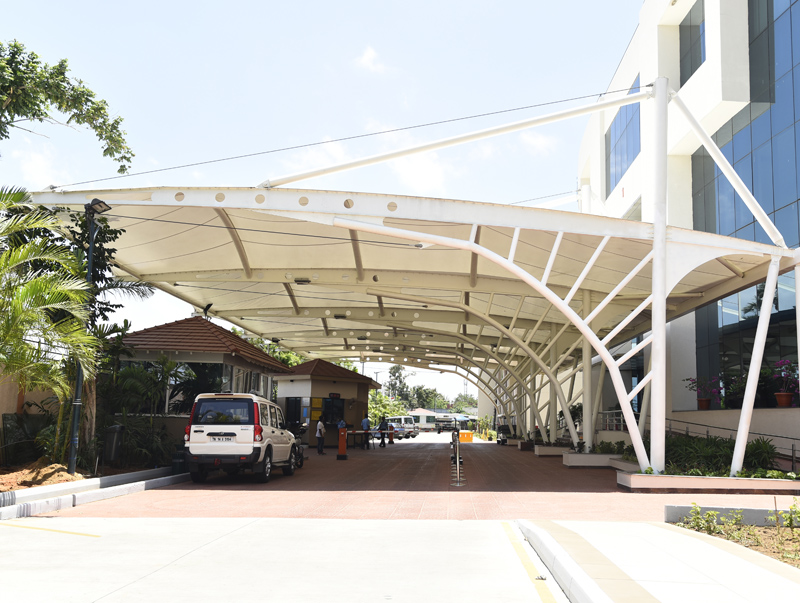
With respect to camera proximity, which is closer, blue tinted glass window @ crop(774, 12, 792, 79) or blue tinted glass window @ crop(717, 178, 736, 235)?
blue tinted glass window @ crop(774, 12, 792, 79)

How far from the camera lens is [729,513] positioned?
10008 millimetres

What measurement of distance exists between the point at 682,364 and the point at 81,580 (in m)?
27.1

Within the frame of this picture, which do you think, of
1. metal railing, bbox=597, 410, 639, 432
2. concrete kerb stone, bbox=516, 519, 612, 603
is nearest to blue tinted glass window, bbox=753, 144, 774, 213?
metal railing, bbox=597, 410, 639, 432

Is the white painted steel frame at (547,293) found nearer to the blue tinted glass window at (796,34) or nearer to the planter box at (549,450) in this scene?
the blue tinted glass window at (796,34)

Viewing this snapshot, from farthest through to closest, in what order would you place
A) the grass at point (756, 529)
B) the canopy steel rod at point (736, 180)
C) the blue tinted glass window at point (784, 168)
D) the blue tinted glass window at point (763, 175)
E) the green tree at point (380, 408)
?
1. the green tree at point (380, 408)
2. the blue tinted glass window at point (763, 175)
3. the blue tinted glass window at point (784, 168)
4. the canopy steel rod at point (736, 180)
5. the grass at point (756, 529)

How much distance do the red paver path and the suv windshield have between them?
1427 millimetres

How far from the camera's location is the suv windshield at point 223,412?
1691 cm

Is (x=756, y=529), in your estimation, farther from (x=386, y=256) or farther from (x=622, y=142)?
(x=622, y=142)

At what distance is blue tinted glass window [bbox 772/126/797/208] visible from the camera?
73.5 feet

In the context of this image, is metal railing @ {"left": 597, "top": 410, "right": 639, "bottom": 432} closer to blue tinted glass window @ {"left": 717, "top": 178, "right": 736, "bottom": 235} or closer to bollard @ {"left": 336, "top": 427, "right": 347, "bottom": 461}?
blue tinted glass window @ {"left": 717, "top": 178, "right": 736, "bottom": 235}

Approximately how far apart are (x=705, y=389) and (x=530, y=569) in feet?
72.0

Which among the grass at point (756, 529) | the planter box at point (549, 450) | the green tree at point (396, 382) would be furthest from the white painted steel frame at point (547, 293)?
the green tree at point (396, 382)

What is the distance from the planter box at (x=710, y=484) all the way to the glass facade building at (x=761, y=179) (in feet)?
27.2

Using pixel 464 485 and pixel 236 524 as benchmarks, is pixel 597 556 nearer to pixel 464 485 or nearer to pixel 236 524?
pixel 236 524
